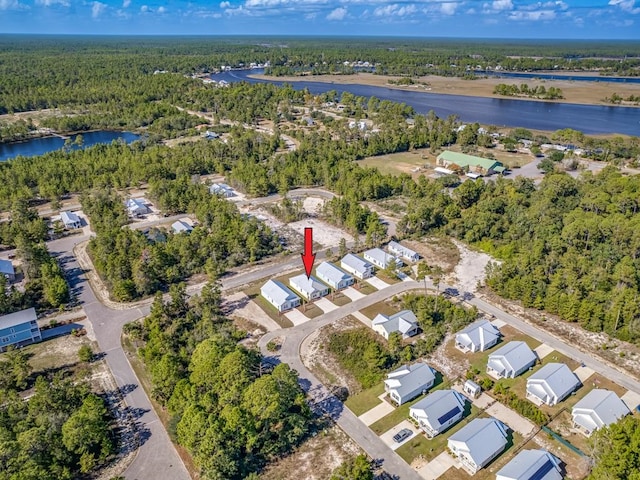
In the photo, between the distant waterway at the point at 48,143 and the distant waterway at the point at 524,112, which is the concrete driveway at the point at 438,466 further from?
the distant waterway at the point at 524,112

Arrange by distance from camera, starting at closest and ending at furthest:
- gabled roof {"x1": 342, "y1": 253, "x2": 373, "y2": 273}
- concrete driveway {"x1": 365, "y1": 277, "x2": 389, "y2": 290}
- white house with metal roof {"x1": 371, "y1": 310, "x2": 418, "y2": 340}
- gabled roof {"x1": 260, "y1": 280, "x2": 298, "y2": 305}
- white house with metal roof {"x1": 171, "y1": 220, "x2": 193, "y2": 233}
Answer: white house with metal roof {"x1": 371, "y1": 310, "x2": 418, "y2": 340}, gabled roof {"x1": 260, "y1": 280, "x2": 298, "y2": 305}, concrete driveway {"x1": 365, "y1": 277, "x2": 389, "y2": 290}, gabled roof {"x1": 342, "y1": 253, "x2": 373, "y2": 273}, white house with metal roof {"x1": 171, "y1": 220, "x2": 193, "y2": 233}

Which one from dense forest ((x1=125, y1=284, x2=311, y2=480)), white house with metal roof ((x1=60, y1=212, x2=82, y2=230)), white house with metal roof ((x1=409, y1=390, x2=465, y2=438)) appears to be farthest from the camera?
white house with metal roof ((x1=60, y1=212, x2=82, y2=230))

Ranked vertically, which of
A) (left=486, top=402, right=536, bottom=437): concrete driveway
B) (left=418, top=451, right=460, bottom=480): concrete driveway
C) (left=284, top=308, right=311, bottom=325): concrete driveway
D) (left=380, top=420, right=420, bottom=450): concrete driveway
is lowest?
(left=418, top=451, right=460, bottom=480): concrete driveway

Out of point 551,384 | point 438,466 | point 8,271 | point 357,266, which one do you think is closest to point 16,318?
point 8,271

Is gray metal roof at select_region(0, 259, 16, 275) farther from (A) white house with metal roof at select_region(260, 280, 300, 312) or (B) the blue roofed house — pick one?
(A) white house with metal roof at select_region(260, 280, 300, 312)

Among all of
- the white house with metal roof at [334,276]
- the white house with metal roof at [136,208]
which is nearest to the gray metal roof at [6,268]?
the white house with metal roof at [136,208]

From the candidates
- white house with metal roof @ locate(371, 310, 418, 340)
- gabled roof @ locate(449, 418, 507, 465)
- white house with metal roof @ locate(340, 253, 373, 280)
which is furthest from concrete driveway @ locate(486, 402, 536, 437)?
white house with metal roof @ locate(340, 253, 373, 280)

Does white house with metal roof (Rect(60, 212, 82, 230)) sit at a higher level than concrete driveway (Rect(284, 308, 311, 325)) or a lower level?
higher
